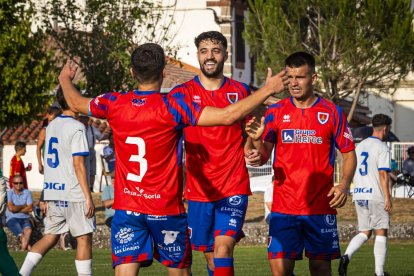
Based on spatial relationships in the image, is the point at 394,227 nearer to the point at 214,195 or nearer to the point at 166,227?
the point at 214,195

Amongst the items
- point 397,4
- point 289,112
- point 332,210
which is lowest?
point 332,210

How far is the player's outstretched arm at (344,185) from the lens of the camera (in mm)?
11039

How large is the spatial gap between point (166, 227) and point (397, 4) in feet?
107

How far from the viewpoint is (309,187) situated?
1162cm

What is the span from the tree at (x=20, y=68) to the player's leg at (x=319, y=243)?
24374 millimetres

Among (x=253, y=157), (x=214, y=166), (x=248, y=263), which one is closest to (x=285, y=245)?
(x=253, y=157)

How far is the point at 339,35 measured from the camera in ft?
138

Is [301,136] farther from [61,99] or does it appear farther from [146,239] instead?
[61,99]

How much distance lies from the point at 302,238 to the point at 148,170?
2.34 metres

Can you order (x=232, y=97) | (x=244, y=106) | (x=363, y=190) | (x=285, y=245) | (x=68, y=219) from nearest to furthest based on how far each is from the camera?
(x=244, y=106), (x=285, y=245), (x=232, y=97), (x=68, y=219), (x=363, y=190)

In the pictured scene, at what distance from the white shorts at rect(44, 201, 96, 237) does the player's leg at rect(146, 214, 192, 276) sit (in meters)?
3.94

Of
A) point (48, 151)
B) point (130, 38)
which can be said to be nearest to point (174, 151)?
point (48, 151)

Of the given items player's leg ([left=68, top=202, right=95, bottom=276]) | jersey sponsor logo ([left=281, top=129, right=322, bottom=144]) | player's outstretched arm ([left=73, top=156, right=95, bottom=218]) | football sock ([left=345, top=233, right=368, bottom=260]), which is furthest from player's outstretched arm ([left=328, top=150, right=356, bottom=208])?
football sock ([left=345, top=233, right=368, bottom=260])

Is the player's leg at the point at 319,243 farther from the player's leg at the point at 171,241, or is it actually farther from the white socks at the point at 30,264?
the white socks at the point at 30,264
